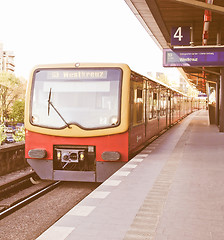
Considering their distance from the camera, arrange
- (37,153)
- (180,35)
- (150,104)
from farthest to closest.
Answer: (180,35)
(150,104)
(37,153)

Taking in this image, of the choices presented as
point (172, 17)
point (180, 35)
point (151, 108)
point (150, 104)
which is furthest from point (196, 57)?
point (150, 104)

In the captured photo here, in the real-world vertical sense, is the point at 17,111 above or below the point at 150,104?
below

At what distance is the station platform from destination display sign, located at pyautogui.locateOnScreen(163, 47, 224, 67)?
6739 mm

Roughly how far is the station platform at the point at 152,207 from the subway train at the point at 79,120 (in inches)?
26.7

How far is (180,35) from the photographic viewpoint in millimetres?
16000

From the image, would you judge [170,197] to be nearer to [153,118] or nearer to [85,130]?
[85,130]

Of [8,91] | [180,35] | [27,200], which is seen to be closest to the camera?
[27,200]

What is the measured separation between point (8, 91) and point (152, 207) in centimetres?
6458

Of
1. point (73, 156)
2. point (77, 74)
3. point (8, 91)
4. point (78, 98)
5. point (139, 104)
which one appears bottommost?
point (73, 156)

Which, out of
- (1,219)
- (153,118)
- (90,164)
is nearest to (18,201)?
(1,219)

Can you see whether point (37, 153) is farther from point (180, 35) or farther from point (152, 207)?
point (180, 35)

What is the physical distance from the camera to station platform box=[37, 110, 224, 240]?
4.20 m

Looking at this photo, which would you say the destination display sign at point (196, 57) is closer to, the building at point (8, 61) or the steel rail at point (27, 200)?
the steel rail at point (27, 200)

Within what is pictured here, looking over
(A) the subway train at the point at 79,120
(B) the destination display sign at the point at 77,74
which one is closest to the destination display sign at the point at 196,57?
(A) the subway train at the point at 79,120
